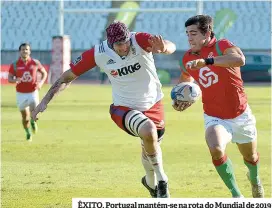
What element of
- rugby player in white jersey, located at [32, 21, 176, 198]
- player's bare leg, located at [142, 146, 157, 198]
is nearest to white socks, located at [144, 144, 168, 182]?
rugby player in white jersey, located at [32, 21, 176, 198]

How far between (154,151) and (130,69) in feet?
3.63

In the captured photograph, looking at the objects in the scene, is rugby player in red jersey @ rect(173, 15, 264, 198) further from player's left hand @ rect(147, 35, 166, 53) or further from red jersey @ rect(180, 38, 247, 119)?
player's left hand @ rect(147, 35, 166, 53)

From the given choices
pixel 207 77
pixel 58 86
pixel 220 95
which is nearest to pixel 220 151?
pixel 220 95

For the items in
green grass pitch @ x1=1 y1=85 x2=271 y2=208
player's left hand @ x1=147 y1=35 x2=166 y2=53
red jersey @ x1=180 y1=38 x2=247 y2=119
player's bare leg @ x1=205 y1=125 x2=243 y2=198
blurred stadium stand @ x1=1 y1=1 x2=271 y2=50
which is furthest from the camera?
blurred stadium stand @ x1=1 y1=1 x2=271 y2=50

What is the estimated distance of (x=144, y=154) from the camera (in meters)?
11.1

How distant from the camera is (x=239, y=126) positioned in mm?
10148

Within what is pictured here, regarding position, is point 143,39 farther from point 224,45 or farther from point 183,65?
point 224,45

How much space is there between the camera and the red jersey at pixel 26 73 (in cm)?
2158

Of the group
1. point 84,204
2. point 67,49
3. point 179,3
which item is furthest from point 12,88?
point 84,204

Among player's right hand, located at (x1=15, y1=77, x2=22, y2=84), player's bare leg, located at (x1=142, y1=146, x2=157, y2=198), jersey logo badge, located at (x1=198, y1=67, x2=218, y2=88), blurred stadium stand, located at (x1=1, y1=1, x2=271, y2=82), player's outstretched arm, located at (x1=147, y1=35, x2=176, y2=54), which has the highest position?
blurred stadium stand, located at (x1=1, y1=1, x2=271, y2=82)

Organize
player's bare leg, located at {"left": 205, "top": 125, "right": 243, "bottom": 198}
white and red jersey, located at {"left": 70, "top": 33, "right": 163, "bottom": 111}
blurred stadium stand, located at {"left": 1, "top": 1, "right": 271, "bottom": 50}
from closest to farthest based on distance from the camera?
1. player's bare leg, located at {"left": 205, "top": 125, "right": 243, "bottom": 198}
2. white and red jersey, located at {"left": 70, "top": 33, "right": 163, "bottom": 111}
3. blurred stadium stand, located at {"left": 1, "top": 1, "right": 271, "bottom": 50}

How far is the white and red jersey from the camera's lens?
10.6 m

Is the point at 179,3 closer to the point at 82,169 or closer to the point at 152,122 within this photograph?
the point at 82,169

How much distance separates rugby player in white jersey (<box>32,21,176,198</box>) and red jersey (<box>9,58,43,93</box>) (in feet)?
35.3
